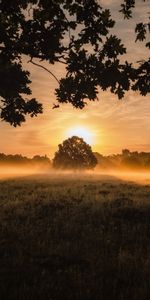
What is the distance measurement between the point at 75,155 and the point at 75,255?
3352 inches

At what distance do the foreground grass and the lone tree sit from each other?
77627mm

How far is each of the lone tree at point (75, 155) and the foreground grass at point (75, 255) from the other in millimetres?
77627

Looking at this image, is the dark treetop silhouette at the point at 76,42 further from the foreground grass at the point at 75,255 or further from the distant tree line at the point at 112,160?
the distant tree line at the point at 112,160

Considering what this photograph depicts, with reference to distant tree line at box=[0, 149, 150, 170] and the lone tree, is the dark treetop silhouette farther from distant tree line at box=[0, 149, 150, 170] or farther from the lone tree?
distant tree line at box=[0, 149, 150, 170]

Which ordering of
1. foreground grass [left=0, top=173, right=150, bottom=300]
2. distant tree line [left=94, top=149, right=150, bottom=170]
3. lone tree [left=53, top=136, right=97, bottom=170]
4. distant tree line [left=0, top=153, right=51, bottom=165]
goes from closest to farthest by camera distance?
foreground grass [left=0, top=173, right=150, bottom=300], lone tree [left=53, top=136, right=97, bottom=170], distant tree line [left=94, top=149, right=150, bottom=170], distant tree line [left=0, top=153, right=51, bottom=165]

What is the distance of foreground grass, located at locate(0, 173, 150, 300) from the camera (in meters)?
8.09

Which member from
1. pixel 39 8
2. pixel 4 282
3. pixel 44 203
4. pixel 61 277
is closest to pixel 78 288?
pixel 61 277

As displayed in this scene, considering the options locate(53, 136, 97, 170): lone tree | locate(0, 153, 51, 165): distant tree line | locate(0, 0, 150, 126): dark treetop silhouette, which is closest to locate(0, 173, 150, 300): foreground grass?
locate(0, 0, 150, 126): dark treetop silhouette

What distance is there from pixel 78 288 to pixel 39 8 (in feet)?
21.8

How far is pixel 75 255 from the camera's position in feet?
35.5

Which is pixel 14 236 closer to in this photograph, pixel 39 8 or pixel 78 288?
pixel 78 288

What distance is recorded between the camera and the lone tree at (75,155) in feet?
316

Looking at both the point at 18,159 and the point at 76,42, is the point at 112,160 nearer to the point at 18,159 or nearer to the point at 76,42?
the point at 18,159

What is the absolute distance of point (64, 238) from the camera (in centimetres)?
1308
